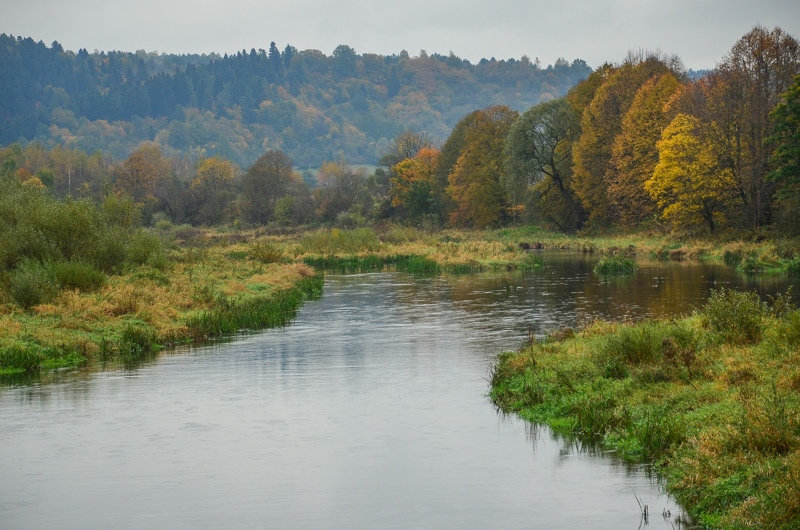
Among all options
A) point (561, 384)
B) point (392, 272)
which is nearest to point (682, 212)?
point (392, 272)

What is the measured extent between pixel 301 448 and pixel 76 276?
17.4 metres

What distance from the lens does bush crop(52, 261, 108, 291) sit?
2695 centimetres

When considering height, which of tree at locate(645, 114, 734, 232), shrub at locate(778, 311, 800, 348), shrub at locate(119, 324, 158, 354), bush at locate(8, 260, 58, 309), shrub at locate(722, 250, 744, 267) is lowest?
shrub at locate(119, 324, 158, 354)

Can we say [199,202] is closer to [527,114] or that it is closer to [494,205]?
[494,205]

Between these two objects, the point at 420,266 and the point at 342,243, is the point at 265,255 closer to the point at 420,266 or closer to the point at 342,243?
the point at 420,266

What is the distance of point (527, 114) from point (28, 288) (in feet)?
192

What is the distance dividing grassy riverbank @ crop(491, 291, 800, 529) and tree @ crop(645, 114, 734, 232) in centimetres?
3730

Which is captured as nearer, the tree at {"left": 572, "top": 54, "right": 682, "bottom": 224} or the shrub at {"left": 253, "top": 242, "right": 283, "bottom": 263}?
the shrub at {"left": 253, "top": 242, "right": 283, "bottom": 263}

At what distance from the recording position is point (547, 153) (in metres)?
76.2

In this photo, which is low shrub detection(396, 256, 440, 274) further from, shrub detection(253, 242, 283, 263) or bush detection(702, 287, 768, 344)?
bush detection(702, 287, 768, 344)

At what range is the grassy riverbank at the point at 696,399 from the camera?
9.12 m

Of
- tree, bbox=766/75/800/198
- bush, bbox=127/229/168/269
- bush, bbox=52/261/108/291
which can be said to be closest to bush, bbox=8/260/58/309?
bush, bbox=52/261/108/291

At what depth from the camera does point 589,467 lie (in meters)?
11.4

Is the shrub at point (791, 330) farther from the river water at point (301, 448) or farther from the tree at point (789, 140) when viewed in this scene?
the tree at point (789, 140)
